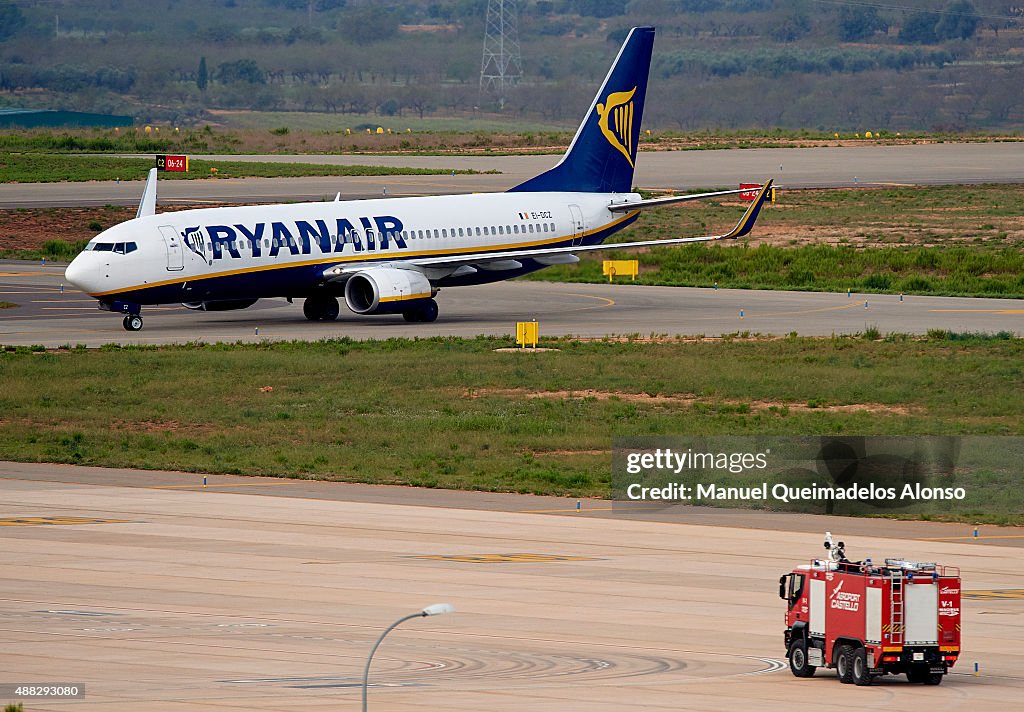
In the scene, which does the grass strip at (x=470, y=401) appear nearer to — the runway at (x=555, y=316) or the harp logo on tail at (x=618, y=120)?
the runway at (x=555, y=316)

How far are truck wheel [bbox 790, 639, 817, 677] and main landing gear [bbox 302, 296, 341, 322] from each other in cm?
4521

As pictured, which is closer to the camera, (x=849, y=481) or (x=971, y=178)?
(x=849, y=481)

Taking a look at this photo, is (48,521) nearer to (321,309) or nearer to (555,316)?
(321,309)

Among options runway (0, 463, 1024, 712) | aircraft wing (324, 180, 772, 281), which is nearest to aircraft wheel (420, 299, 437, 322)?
aircraft wing (324, 180, 772, 281)

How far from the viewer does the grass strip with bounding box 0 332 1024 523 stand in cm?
4494

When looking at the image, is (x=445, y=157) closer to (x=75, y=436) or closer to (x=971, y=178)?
(x=971, y=178)

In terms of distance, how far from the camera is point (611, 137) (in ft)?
249

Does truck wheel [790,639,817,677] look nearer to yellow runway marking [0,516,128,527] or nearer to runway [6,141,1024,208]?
yellow runway marking [0,516,128,527]

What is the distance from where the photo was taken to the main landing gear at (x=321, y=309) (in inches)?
2712

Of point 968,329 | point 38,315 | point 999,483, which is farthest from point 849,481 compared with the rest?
point 38,315

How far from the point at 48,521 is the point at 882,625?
19753mm

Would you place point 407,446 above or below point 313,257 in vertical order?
below

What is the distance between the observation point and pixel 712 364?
55625mm

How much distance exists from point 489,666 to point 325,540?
11.2 m
